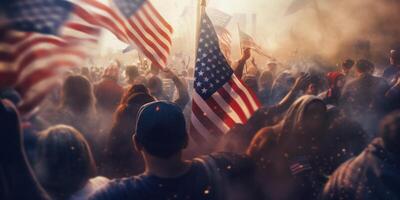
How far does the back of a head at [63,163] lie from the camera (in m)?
2.97

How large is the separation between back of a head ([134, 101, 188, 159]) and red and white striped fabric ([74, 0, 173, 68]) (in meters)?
2.27

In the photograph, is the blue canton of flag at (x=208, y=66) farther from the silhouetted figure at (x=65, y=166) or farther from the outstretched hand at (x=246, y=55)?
the silhouetted figure at (x=65, y=166)

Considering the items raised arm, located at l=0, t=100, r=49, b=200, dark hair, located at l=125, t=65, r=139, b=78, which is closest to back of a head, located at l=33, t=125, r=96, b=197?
raised arm, located at l=0, t=100, r=49, b=200

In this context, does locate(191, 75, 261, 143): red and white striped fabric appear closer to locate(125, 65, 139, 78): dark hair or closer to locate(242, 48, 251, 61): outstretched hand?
locate(242, 48, 251, 61): outstretched hand

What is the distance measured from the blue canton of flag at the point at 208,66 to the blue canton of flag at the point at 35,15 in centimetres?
128

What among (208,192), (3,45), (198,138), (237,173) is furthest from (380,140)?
(3,45)

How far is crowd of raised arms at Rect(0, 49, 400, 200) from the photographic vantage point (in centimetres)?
262

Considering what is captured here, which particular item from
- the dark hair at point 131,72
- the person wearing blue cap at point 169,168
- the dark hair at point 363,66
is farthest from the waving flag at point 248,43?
the person wearing blue cap at point 169,168

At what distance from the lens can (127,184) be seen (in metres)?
2.54

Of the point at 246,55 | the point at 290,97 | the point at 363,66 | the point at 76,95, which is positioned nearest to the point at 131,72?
the point at 246,55

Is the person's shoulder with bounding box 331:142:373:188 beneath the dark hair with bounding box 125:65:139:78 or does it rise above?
beneath

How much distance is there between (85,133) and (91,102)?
1.11 ft

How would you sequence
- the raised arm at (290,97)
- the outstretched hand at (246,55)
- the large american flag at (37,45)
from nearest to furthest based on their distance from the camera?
A: 1. the large american flag at (37,45)
2. the raised arm at (290,97)
3. the outstretched hand at (246,55)

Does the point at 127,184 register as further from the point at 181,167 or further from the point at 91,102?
the point at 91,102
